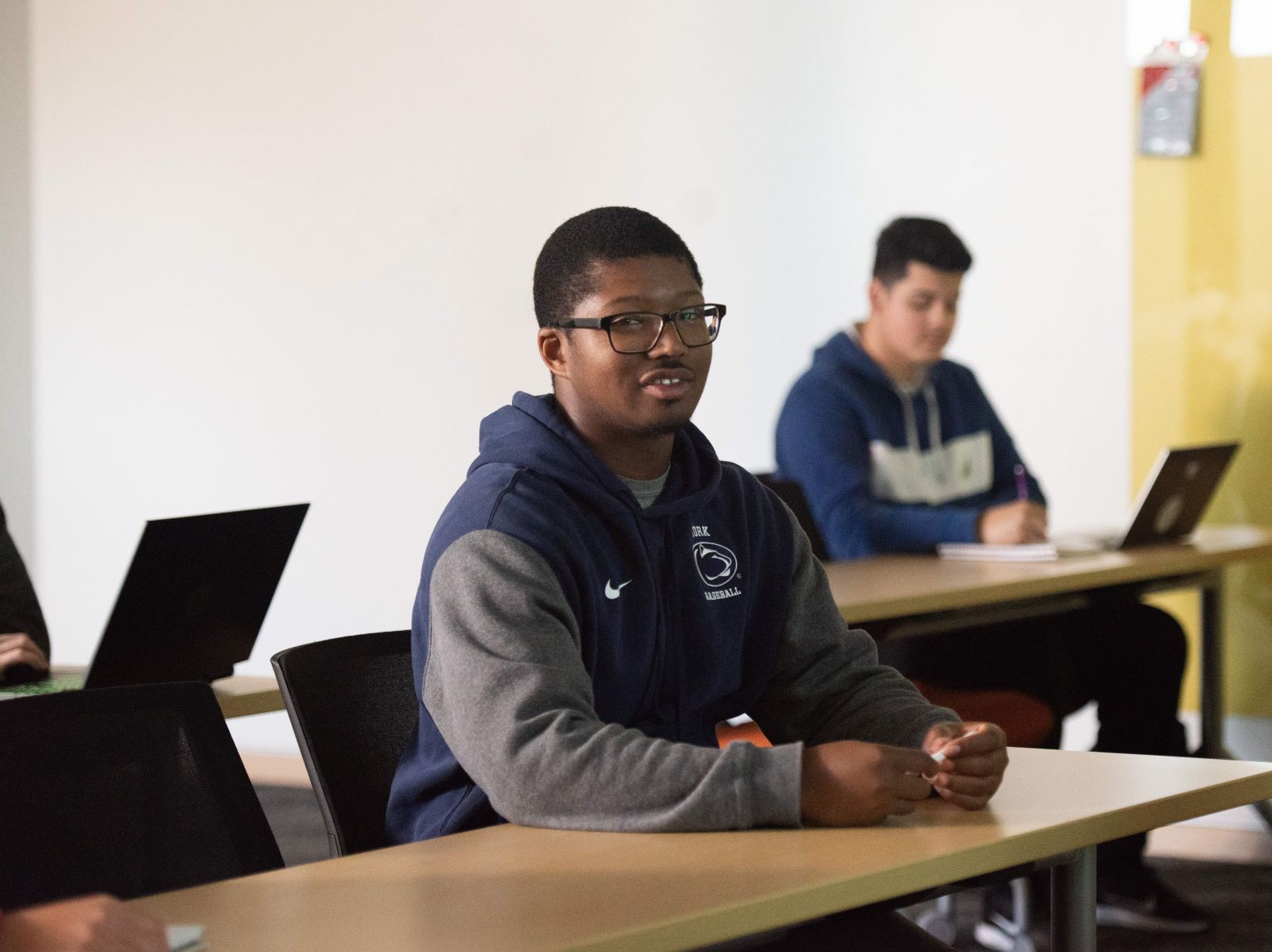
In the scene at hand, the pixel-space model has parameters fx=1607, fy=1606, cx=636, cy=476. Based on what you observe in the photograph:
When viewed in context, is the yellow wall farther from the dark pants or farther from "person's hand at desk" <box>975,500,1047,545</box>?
"person's hand at desk" <box>975,500,1047,545</box>

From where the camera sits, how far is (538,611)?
62.8 inches

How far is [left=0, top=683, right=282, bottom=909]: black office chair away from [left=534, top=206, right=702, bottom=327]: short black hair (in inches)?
22.9

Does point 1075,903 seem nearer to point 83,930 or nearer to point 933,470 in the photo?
point 83,930

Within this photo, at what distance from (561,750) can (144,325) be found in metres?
4.51

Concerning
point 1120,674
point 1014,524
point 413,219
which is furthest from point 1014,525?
point 413,219

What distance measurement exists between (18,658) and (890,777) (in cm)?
157

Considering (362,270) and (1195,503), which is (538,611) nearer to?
(1195,503)

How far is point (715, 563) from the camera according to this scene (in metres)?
1.85

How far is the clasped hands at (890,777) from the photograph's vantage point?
1.48 meters

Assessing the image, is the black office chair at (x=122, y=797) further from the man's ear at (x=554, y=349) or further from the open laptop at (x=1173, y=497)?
the open laptop at (x=1173, y=497)

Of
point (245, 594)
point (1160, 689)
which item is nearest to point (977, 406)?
point (1160, 689)

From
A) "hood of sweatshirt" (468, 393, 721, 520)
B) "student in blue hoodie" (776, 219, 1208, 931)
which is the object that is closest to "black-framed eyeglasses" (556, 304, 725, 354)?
"hood of sweatshirt" (468, 393, 721, 520)

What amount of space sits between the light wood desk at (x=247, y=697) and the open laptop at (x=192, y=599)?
0.04 meters

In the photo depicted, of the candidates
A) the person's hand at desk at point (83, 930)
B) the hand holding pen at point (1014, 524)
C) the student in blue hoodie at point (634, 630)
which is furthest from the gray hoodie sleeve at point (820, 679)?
the hand holding pen at point (1014, 524)
